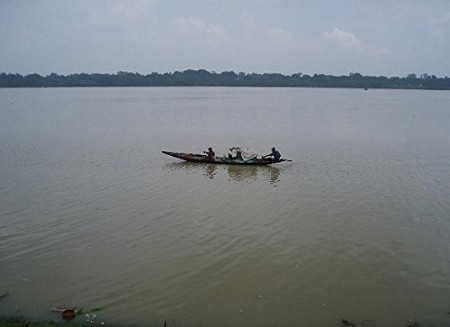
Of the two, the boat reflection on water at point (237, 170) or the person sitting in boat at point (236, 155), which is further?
the person sitting in boat at point (236, 155)

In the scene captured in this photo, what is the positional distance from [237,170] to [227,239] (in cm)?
929

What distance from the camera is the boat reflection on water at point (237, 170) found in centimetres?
1955

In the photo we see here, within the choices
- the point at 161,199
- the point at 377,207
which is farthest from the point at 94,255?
the point at 377,207

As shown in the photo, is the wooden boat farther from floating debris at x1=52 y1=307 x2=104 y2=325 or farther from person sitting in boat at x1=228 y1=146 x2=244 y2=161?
floating debris at x1=52 y1=307 x2=104 y2=325

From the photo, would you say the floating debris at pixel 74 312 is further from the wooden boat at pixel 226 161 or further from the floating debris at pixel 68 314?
the wooden boat at pixel 226 161

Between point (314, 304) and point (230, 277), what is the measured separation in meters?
1.96

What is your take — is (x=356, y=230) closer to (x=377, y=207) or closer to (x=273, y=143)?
(x=377, y=207)

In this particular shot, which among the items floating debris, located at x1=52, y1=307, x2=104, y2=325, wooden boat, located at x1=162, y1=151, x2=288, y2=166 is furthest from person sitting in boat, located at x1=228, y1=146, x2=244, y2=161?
floating debris, located at x1=52, y1=307, x2=104, y2=325

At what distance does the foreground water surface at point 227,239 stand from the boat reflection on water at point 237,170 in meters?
0.09

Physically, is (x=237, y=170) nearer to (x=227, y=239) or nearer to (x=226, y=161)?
(x=226, y=161)

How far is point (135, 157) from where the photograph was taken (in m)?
23.9

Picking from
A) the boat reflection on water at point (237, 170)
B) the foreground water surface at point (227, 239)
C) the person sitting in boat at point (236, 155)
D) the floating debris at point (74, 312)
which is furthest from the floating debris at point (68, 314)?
the person sitting in boat at point (236, 155)

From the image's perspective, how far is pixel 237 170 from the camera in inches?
826

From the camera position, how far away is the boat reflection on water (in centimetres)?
1955
